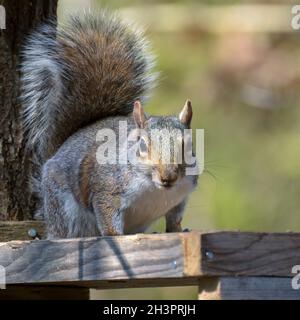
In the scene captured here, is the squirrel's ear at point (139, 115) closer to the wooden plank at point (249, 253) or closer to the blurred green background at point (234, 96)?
the wooden plank at point (249, 253)

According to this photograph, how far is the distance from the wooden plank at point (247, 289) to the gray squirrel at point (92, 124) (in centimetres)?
52

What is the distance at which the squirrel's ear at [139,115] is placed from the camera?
3131mm

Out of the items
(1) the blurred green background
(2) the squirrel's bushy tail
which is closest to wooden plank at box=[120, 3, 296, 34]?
(1) the blurred green background

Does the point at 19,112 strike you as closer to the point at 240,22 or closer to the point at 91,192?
the point at 91,192

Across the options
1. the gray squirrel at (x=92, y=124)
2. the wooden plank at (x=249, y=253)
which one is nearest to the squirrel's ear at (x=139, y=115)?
the gray squirrel at (x=92, y=124)

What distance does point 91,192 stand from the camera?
3.22 metres

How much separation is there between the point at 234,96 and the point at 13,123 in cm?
228

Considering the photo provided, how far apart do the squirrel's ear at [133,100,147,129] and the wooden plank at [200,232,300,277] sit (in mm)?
719

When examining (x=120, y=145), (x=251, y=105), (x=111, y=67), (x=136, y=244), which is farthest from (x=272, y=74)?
(x=136, y=244)

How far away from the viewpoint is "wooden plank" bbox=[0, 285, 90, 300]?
118 inches

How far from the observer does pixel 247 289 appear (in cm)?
251

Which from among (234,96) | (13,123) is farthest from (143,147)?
(234,96)

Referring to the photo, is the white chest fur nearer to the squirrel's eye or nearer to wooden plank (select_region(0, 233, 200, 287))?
the squirrel's eye

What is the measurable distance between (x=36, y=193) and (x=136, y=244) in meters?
0.99
